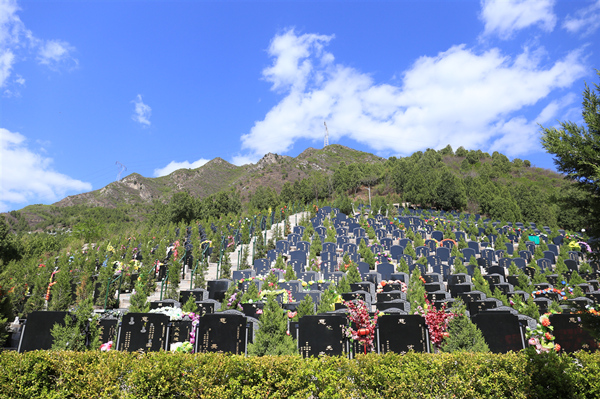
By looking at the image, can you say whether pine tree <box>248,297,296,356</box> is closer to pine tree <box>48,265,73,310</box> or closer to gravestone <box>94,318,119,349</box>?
gravestone <box>94,318,119,349</box>

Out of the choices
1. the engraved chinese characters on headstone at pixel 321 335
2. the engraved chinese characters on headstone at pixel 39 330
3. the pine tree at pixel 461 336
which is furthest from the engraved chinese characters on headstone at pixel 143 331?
the pine tree at pixel 461 336

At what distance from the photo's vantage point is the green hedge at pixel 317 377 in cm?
452

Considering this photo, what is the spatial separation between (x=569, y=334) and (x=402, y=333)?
3755 mm

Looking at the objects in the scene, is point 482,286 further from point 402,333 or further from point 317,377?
point 317,377

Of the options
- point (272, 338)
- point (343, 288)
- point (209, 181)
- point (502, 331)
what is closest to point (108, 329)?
point (272, 338)

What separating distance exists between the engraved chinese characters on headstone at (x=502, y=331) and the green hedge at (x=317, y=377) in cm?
327

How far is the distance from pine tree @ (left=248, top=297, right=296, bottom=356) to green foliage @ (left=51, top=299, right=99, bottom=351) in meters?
3.98

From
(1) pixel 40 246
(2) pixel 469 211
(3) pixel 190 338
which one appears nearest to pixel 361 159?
(2) pixel 469 211

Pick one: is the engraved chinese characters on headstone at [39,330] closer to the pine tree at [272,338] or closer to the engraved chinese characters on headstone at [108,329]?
the engraved chinese characters on headstone at [108,329]

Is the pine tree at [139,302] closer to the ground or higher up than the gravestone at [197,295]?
closer to the ground

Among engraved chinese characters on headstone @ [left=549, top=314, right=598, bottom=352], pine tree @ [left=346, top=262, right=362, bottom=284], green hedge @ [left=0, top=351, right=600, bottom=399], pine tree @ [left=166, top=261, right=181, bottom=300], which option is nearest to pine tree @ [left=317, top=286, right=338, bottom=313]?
green hedge @ [left=0, top=351, right=600, bottom=399]

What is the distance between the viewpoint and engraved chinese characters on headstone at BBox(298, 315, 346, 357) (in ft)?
25.2

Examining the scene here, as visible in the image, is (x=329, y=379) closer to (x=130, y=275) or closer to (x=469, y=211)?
→ (x=130, y=275)

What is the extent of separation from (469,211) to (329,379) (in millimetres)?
43565
